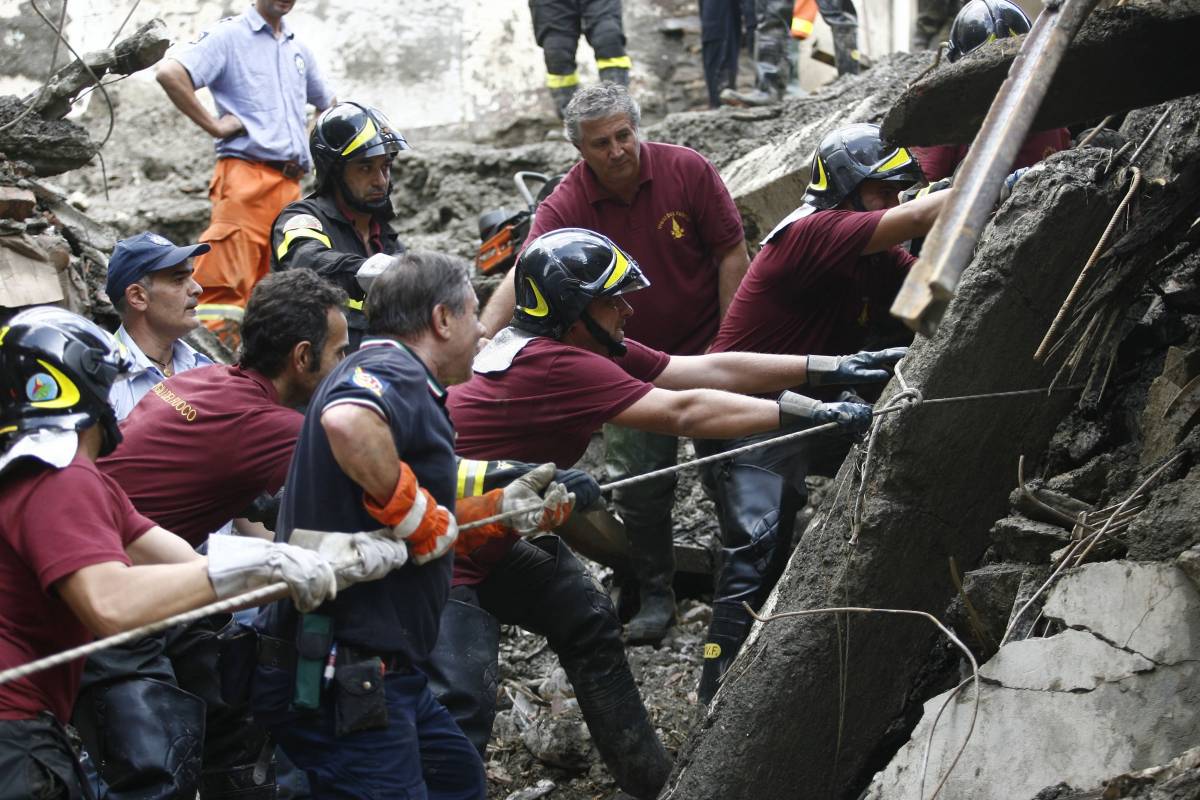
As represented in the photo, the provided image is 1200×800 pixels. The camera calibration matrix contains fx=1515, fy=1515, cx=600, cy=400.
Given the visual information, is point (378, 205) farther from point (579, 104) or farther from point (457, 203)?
point (457, 203)

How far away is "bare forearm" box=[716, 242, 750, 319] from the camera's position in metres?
5.95

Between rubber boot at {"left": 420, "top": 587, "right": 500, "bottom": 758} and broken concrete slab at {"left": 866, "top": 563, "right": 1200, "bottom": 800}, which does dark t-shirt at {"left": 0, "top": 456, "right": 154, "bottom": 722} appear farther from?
broken concrete slab at {"left": 866, "top": 563, "right": 1200, "bottom": 800}

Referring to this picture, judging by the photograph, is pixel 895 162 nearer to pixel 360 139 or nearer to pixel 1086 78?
pixel 1086 78

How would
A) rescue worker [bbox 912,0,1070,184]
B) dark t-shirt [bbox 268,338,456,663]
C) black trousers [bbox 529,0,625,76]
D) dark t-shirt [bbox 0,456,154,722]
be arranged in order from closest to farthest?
dark t-shirt [bbox 0,456,154,722] → dark t-shirt [bbox 268,338,456,663] → rescue worker [bbox 912,0,1070,184] → black trousers [bbox 529,0,625,76]

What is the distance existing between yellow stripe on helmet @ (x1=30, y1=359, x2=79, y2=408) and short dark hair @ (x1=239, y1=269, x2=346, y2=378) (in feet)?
3.27

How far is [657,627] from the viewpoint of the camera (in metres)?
6.24

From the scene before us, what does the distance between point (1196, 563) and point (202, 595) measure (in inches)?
89.7

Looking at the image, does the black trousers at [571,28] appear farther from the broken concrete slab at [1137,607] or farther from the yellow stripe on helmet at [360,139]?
the broken concrete slab at [1137,607]

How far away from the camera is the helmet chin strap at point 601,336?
4.80 meters

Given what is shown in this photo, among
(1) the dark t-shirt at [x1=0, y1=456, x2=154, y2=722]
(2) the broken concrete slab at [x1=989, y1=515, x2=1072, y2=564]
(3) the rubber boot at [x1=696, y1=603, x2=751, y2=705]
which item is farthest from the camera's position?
(3) the rubber boot at [x1=696, y1=603, x2=751, y2=705]

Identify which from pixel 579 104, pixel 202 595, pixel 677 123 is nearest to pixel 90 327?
pixel 202 595

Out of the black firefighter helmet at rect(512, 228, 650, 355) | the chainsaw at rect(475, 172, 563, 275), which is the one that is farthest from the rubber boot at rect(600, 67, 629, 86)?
the black firefighter helmet at rect(512, 228, 650, 355)

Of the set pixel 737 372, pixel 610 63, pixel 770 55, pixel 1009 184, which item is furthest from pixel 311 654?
pixel 770 55

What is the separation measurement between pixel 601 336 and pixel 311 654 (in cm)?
165
